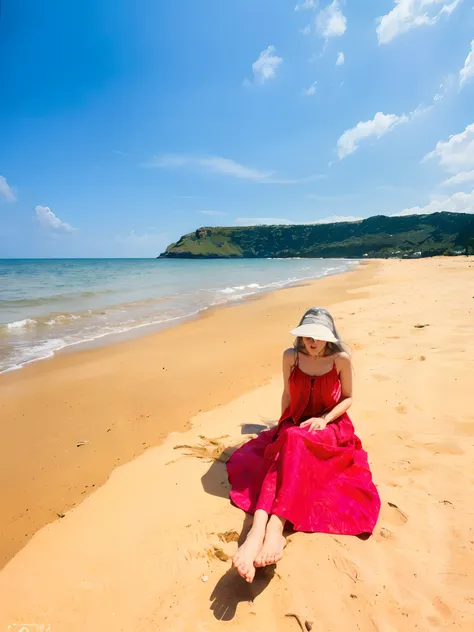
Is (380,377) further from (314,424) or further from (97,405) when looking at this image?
(97,405)

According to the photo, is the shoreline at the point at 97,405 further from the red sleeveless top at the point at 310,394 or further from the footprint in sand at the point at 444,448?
the footprint in sand at the point at 444,448

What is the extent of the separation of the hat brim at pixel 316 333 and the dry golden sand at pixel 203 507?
1.44 meters

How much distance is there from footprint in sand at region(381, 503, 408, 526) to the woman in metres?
0.10

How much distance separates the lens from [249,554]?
7.38 feet

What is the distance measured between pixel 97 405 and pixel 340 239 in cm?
13919

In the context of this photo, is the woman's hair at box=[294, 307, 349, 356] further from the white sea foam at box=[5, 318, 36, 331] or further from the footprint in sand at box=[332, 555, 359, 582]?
the white sea foam at box=[5, 318, 36, 331]

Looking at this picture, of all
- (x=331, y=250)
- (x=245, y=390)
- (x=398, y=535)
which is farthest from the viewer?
(x=331, y=250)

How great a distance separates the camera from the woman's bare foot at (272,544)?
2.23 m

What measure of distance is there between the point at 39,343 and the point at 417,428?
8819 millimetres

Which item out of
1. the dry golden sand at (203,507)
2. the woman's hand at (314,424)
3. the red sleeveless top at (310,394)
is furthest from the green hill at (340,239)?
the woman's hand at (314,424)

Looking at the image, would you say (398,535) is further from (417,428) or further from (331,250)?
(331,250)

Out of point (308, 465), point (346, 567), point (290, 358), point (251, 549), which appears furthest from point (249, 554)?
point (290, 358)

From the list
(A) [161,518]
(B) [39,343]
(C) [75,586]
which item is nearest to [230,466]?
(A) [161,518]

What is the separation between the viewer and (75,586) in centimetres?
230
